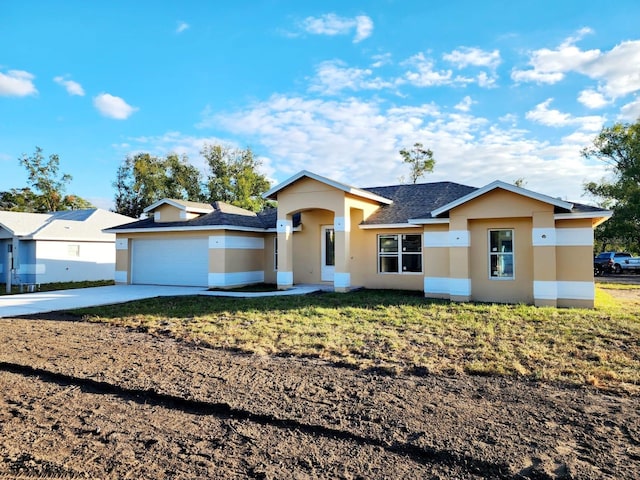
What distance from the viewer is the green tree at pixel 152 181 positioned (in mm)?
47062

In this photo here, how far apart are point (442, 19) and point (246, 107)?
9.96 metres

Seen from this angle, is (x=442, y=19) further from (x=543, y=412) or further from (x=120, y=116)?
(x=120, y=116)

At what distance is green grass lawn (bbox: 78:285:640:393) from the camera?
266 inches

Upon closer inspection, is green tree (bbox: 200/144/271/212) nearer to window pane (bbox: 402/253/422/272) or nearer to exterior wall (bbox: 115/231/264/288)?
exterior wall (bbox: 115/231/264/288)

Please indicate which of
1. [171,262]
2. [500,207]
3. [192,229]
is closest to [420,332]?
[500,207]

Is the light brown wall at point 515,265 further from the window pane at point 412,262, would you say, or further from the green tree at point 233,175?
the green tree at point 233,175

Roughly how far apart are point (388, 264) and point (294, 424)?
13051 mm

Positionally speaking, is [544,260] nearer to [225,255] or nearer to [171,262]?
[225,255]

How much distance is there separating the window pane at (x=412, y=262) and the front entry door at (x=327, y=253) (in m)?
3.39

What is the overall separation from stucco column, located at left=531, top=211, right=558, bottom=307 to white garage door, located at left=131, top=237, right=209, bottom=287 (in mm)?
13548

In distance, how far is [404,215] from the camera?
55.9ft

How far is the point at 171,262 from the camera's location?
67.0 feet

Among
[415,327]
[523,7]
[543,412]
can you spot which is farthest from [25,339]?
[523,7]

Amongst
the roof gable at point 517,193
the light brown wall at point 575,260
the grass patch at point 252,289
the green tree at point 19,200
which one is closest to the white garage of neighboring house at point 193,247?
the grass patch at point 252,289
